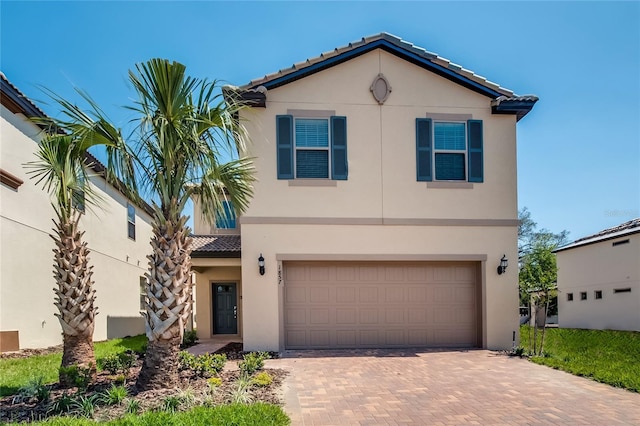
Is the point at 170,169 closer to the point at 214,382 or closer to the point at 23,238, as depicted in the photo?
the point at 214,382

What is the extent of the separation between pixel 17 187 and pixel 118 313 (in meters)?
7.75

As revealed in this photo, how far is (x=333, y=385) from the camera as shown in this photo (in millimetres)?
7664

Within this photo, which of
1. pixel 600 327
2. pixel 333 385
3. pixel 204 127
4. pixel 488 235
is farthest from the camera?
pixel 600 327

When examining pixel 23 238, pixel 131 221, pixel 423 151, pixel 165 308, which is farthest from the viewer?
pixel 131 221

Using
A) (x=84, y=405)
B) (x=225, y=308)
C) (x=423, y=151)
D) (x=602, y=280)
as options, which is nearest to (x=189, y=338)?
(x=225, y=308)

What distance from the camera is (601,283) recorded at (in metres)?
19.4

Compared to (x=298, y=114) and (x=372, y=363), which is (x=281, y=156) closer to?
(x=298, y=114)

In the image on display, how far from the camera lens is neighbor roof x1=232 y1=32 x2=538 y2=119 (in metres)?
11.4

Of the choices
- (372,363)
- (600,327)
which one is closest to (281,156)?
(372,363)

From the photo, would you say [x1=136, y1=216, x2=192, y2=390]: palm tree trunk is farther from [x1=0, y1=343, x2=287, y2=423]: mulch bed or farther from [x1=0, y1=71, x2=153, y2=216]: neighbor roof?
[x1=0, y1=71, x2=153, y2=216]: neighbor roof

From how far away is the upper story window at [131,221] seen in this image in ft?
Answer: 61.7

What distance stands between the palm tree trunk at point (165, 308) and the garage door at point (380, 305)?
15.8ft

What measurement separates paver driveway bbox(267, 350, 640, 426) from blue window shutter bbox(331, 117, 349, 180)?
4.62 metres

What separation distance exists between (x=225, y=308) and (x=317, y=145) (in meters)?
7.53
